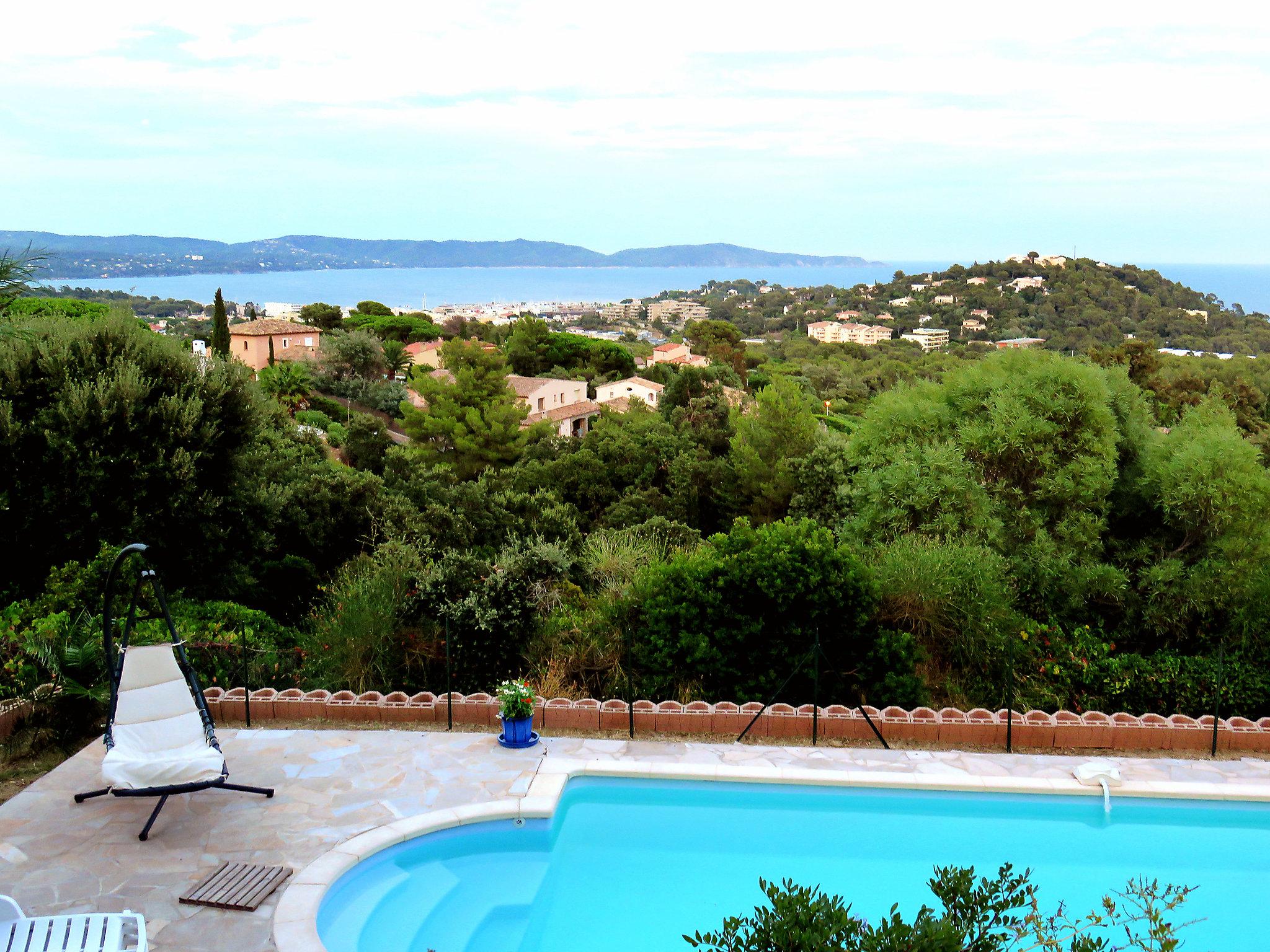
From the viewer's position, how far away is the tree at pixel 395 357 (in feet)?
162

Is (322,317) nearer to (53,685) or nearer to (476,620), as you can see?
(476,620)

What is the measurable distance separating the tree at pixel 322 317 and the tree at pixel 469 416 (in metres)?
28.8

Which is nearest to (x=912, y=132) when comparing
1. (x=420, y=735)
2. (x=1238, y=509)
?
(x=1238, y=509)

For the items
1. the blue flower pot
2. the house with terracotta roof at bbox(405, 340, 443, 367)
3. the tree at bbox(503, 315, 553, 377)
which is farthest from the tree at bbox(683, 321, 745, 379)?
the blue flower pot

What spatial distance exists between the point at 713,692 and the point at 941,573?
249 cm

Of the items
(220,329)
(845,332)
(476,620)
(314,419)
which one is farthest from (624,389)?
(845,332)

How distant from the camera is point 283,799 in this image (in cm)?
630

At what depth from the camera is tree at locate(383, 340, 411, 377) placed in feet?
162

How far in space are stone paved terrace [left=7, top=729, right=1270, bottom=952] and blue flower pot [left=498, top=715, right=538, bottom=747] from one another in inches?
4.1

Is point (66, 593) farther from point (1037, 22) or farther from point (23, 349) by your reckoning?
point (1037, 22)

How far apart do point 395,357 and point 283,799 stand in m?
46.5

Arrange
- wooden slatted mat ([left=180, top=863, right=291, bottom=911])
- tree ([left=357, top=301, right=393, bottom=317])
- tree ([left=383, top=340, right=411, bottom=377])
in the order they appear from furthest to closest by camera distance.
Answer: tree ([left=357, top=301, right=393, bottom=317]) < tree ([left=383, top=340, right=411, bottom=377]) < wooden slatted mat ([left=180, top=863, right=291, bottom=911])

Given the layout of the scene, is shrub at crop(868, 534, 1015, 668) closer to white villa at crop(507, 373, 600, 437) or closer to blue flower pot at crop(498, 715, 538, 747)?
blue flower pot at crop(498, 715, 538, 747)

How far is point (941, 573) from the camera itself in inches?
354
